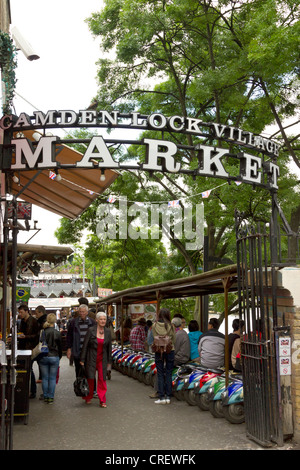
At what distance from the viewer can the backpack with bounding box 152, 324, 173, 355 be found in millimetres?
9759

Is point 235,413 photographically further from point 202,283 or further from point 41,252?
point 41,252

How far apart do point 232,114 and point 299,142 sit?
109 inches

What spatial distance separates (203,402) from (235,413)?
113 centimetres

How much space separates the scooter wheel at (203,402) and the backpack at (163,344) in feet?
3.74

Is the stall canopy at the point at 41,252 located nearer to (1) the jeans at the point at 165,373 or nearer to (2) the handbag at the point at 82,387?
(2) the handbag at the point at 82,387

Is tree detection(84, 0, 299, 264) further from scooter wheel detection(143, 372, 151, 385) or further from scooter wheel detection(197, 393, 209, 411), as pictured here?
scooter wheel detection(197, 393, 209, 411)

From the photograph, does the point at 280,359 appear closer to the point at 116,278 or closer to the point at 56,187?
the point at 56,187

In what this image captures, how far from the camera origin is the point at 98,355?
9.76 m

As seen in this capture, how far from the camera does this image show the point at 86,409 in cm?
934

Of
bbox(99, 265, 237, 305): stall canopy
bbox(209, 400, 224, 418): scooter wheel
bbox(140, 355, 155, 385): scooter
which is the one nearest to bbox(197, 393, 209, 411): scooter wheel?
bbox(209, 400, 224, 418): scooter wheel

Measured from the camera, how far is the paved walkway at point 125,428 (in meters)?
6.69

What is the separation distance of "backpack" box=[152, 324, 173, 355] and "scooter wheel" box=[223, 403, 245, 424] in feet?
6.95

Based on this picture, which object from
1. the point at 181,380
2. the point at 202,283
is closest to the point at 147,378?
the point at 181,380
